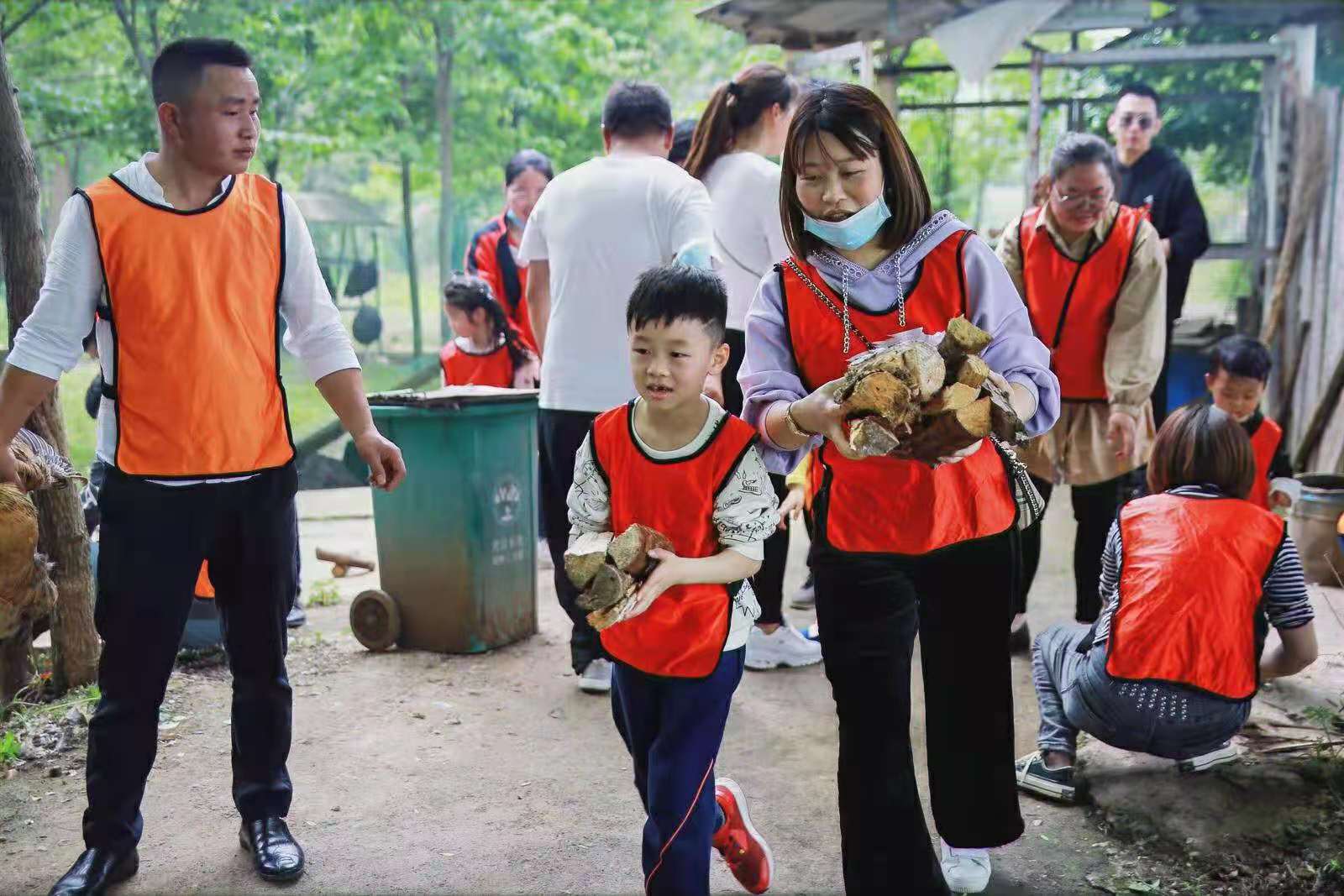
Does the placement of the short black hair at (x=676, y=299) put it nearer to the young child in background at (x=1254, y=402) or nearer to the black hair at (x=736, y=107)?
the black hair at (x=736, y=107)

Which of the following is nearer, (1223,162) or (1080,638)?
(1080,638)

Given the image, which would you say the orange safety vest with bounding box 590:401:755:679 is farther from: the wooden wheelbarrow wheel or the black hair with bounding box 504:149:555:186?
the black hair with bounding box 504:149:555:186

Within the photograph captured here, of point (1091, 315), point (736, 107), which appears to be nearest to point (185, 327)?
point (736, 107)

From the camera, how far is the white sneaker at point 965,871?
2.98 metres

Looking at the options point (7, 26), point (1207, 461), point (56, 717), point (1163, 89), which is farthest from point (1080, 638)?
point (7, 26)

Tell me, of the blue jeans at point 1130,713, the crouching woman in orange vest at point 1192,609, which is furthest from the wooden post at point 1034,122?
the blue jeans at point 1130,713

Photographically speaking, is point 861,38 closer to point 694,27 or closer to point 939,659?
point 939,659

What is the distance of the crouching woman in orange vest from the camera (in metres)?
3.26

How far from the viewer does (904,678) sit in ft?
8.77

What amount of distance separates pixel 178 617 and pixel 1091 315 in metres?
3.39

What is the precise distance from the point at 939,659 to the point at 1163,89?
9188mm

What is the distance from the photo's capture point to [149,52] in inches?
434

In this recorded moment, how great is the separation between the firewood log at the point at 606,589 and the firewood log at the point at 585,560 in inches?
0.5

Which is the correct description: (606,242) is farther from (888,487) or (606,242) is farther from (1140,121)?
(1140,121)
